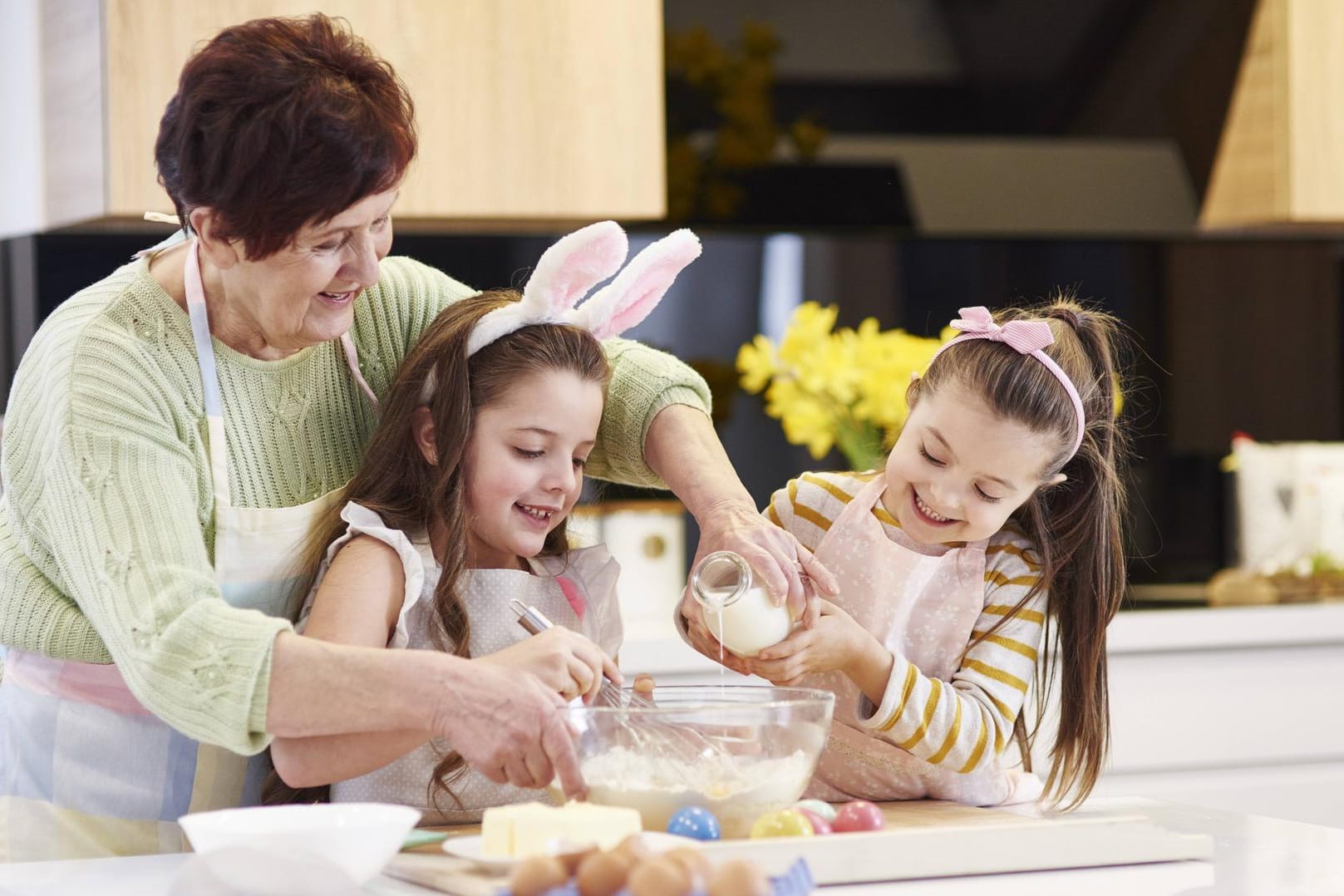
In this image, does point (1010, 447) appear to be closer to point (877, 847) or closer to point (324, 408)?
point (877, 847)

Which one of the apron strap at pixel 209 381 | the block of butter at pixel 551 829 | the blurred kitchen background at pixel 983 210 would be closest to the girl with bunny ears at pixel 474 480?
the apron strap at pixel 209 381

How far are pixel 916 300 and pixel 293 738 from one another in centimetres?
193

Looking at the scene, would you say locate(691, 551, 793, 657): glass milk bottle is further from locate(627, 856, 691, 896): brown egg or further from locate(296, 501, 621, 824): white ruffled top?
locate(627, 856, 691, 896): brown egg

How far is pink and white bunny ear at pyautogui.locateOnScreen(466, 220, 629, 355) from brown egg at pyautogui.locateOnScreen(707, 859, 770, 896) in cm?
71

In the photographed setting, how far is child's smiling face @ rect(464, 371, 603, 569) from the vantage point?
1.56 metres

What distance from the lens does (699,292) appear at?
2.99 meters

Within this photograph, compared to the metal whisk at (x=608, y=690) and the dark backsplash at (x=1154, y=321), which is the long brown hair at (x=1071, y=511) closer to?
the metal whisk at (x=608, y=690)

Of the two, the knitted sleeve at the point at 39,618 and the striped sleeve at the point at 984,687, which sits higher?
the knitted sleeve at the point at 39,618

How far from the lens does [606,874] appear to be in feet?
3.15

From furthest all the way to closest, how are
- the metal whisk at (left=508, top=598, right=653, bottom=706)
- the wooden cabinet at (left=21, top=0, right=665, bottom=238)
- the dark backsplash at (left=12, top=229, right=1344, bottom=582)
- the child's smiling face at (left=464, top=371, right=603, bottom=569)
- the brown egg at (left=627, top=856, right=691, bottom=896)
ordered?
A: the dark backsplash at (left=12, top=229, right=1344, bottom=582) < the wooden cabinet at (left=21, top=0, right=665, bottom=238) < the child's smiling face at (left=464, top=371, right=603, bottom=569) < the metal whisk at (left=508, top=598, right=653, bottom=706) < the brown egg at (left=627, top=856, right=691, bottom=896)

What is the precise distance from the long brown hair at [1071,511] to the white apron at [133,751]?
659 millimetres

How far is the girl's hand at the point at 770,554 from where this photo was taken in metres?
1.45

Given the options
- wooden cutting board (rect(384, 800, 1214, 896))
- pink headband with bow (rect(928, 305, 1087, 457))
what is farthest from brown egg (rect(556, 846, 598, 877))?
pink headband with bow (rect(928, 305, 1087, 457))

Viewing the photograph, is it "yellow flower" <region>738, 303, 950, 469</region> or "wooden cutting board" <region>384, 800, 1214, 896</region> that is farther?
"yellow flower" <region>738, 303, 950, 469</region>
